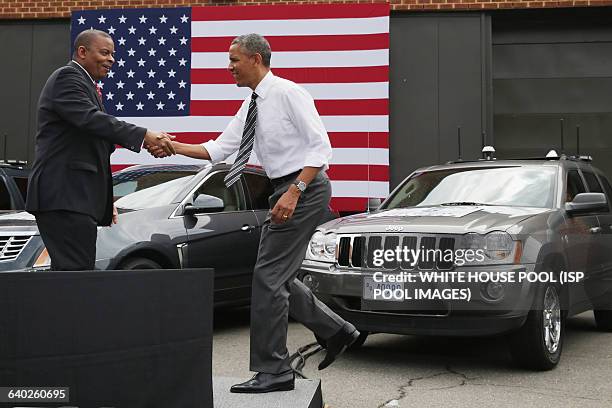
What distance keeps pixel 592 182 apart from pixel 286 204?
4483 millimetres

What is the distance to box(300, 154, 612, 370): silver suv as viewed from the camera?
493 centimetres

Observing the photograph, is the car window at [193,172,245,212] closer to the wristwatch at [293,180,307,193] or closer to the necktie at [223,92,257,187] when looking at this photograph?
the necktie at [223,92,257,187]

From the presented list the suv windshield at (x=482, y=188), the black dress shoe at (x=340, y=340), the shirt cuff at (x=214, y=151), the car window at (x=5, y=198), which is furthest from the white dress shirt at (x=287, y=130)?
the car window at (x=5, y=198)

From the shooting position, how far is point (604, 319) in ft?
23.5

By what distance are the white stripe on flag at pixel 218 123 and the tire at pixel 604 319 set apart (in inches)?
157

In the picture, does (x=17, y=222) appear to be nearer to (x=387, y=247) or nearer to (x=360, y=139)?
Result: (x=387, y=247)

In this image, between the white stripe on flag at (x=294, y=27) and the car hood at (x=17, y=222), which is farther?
the white stripe on flag at (x=294, y=27)

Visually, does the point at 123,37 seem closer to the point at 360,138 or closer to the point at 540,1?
the point at 360,138

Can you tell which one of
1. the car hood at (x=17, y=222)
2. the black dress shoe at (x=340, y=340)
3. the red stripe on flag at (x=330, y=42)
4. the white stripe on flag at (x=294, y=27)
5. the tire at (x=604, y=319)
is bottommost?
the tire at (x=604, y=319)

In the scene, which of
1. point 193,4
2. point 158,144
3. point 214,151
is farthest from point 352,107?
point 158,144

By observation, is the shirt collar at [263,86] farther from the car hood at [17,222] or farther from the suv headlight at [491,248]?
the car hood at [17,222]

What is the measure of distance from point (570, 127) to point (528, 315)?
7098 mm

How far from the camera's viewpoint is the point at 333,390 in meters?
4.71

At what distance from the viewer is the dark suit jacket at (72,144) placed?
355 centimetres
